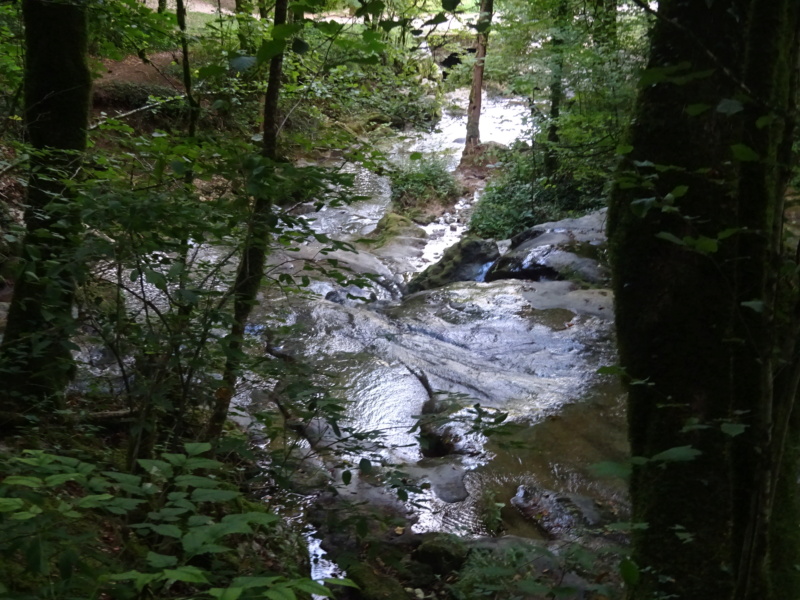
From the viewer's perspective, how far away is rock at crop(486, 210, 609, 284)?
409 inches

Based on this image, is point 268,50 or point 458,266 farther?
point 458,266

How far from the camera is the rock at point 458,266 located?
37.0 ft

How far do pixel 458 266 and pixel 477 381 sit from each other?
4535mm

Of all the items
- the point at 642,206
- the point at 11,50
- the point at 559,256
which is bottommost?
the point at 642,206

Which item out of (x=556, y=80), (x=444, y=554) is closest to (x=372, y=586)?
(x=444, y=554)

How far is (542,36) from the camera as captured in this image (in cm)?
1414

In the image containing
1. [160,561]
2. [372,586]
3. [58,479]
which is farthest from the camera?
[372,586]

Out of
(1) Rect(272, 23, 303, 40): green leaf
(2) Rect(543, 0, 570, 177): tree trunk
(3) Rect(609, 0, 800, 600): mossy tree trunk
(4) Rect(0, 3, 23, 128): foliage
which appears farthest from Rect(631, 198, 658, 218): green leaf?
(2) Rect(543, 0, 570, 177): tree trunk

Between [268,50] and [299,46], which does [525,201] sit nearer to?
[299,46]

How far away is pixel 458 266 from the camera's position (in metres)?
11.4

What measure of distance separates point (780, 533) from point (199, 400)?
2685 millimetres

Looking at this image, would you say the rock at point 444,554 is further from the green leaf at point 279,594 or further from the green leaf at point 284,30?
the green leaf at point 284,30

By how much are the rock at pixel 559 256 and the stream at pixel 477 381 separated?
0.84ft

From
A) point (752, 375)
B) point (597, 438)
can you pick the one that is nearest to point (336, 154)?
point (597, 438)
